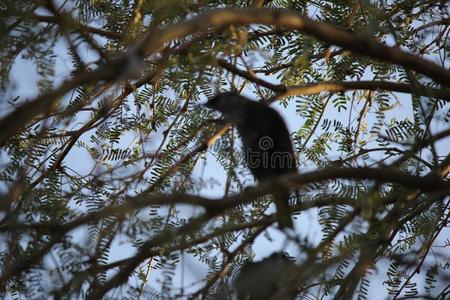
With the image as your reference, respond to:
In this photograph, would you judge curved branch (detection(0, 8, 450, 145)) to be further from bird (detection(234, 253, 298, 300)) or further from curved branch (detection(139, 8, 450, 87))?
bird (detection(234, 253, 298, 300))

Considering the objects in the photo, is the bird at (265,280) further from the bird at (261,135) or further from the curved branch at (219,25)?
the bird at (261,135)

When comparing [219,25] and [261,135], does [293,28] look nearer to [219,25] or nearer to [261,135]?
[219,25]

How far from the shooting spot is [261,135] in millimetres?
3953

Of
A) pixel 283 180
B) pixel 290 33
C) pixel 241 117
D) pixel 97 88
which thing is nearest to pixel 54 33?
pixel 97 88

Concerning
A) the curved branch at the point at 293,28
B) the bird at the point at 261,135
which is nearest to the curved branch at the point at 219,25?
the curved branch at the point at 293,28

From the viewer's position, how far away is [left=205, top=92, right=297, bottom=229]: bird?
12.6 feet

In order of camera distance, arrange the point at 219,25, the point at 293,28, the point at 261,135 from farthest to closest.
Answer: the point at 261,135 → the point at 293,28 → the point at 219,25

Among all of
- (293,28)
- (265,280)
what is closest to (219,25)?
(293,28)

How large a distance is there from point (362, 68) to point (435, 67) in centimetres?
140

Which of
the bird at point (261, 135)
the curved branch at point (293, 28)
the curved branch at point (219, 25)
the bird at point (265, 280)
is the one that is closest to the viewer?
the curved branch at point (219, 25)

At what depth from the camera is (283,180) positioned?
224 centimetres

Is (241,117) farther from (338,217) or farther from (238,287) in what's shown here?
(238,287)

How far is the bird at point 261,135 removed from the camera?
3832mm

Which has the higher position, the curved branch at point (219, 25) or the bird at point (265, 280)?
the curved branch at point (219, 25)
